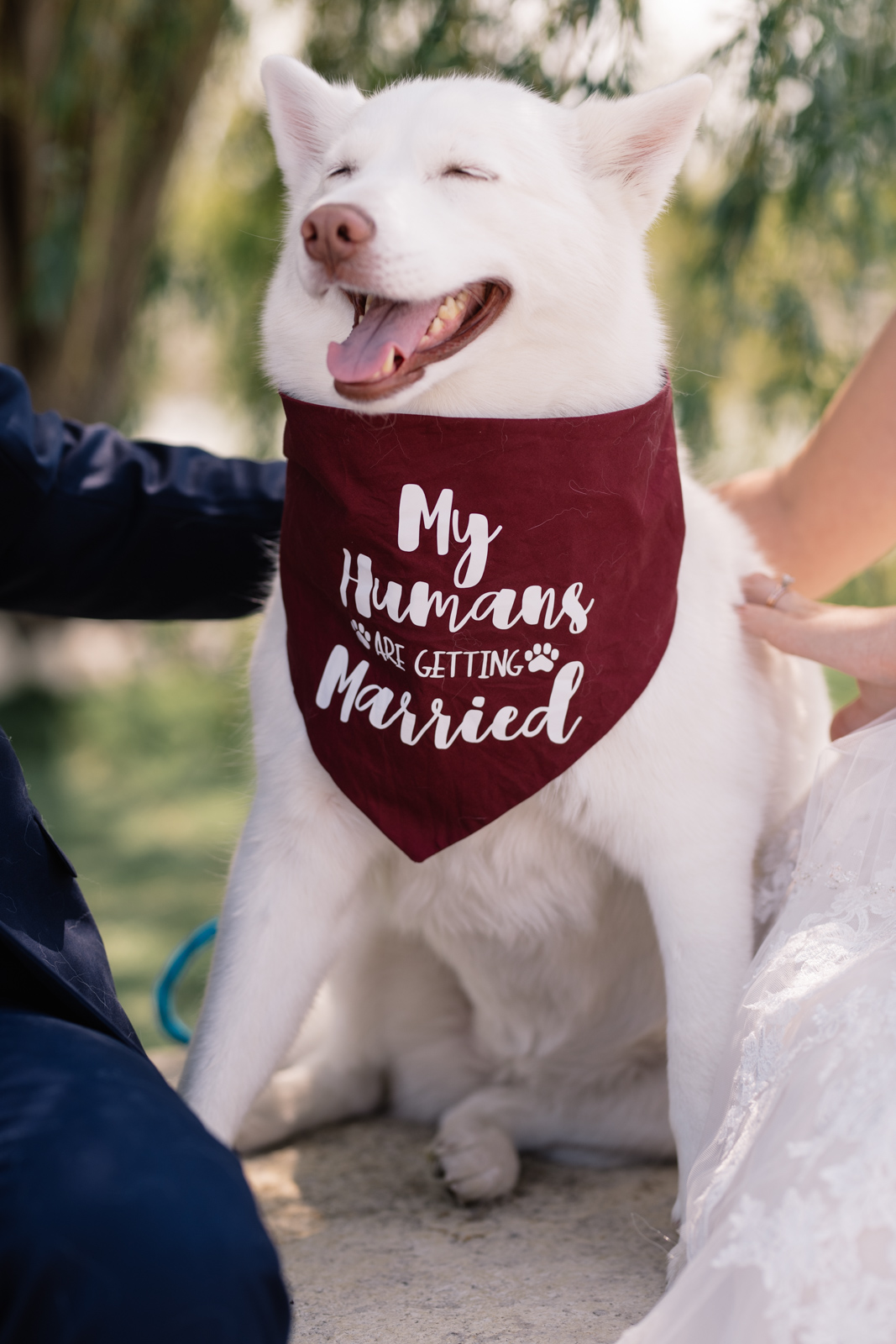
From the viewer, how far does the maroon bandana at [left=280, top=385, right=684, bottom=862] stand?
4.58 feet

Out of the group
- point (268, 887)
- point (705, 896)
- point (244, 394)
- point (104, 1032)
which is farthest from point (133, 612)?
point (244, 394)

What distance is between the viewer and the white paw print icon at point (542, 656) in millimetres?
1423

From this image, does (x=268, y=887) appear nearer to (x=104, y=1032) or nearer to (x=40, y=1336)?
(x=104, y=1032)

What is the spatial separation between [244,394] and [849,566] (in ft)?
11.0

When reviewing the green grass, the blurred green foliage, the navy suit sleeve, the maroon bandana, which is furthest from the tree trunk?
the maroon bandana

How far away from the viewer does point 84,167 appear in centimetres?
456

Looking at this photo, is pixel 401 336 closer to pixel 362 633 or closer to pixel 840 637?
pixel 362 633

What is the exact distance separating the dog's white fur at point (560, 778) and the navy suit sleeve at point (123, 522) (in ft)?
1.02

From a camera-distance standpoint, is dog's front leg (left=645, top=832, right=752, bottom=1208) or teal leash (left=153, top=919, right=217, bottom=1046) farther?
teal leash (left=153, top=919, right=217, bottom=1046)

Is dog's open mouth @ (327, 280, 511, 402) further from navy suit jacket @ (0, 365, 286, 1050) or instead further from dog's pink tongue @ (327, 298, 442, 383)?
navy suit jacket @ (0, 365, 286, 1050)

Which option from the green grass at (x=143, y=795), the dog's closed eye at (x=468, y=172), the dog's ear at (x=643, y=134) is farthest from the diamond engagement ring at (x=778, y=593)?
the green grass at (x=143, y=795)

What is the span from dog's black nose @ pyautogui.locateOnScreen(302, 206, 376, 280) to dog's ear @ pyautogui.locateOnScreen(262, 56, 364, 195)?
1.15 feet

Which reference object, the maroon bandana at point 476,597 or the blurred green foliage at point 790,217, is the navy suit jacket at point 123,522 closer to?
the maroon bandana at point 476,597

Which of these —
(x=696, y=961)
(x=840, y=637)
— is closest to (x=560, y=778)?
(x=696, y=961)
